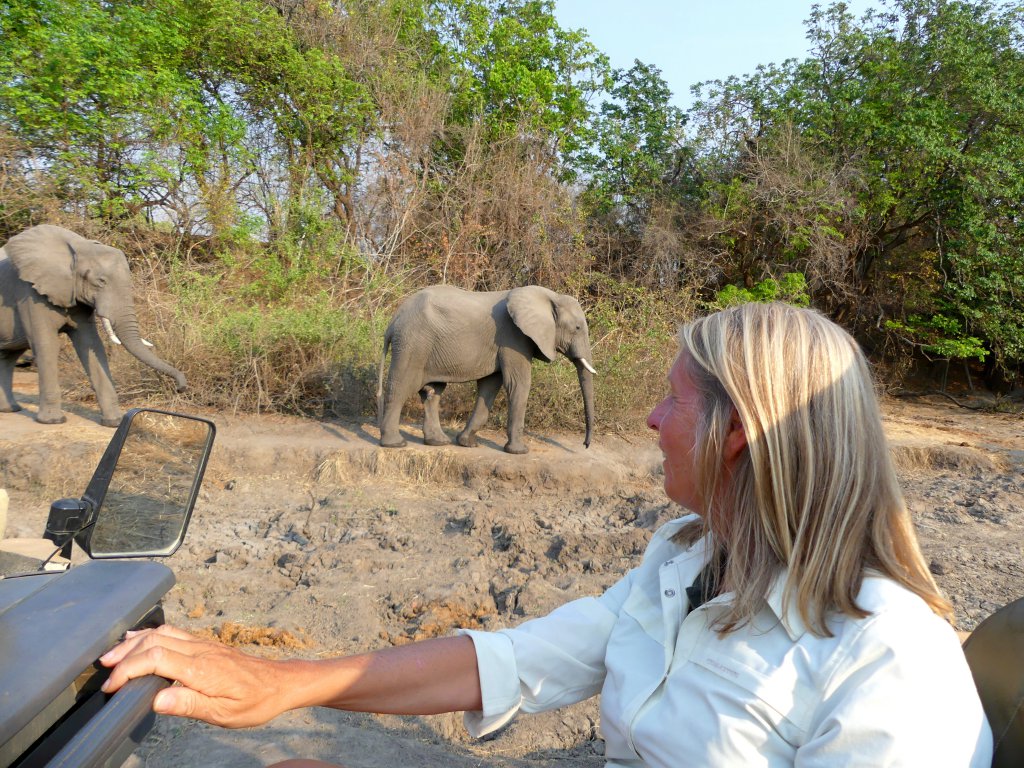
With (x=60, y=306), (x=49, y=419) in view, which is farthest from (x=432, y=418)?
(x=60, y=306)

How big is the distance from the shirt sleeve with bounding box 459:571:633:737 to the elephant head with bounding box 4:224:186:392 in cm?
707

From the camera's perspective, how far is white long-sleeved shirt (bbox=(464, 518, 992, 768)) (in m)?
1.11

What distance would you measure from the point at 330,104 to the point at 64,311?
25.2ft

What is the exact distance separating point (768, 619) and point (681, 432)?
362 mm

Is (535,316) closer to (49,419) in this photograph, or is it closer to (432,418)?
(432,418)

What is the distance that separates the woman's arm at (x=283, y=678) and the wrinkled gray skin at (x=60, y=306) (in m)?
7.03

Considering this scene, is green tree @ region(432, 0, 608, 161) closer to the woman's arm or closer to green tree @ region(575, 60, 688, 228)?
green tree @ region(575, 60, 688, 228)

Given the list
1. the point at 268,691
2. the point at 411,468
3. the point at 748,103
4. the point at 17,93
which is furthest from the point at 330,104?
the point at 268,691

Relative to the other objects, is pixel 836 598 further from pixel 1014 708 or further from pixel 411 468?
pixel 411 468

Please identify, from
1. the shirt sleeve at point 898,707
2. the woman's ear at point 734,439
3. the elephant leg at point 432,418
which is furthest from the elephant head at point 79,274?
the shirt sleeve at point 898,707

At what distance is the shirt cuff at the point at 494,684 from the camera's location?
5.43 ft

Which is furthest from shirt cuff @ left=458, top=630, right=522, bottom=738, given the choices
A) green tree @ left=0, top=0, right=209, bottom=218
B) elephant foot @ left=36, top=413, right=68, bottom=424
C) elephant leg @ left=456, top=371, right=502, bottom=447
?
green tree @ left=0, top=0, right=209, bottom=218

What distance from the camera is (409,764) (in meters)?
2.89

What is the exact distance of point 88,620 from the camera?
122cm
